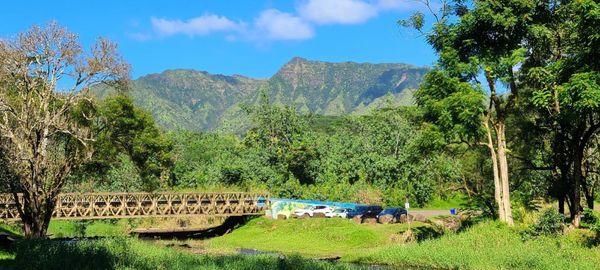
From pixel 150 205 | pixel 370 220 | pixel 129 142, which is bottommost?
pixel 370 220

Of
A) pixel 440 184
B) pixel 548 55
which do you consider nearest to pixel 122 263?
pixel 548 55

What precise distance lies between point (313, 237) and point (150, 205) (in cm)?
1566

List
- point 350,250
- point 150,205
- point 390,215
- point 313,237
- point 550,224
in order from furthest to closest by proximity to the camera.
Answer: point 150,205 → point 390,215 → point 313,237 → point 350,250 → point 550,224

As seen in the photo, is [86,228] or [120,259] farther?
[86,228]

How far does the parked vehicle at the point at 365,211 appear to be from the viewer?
4228cm

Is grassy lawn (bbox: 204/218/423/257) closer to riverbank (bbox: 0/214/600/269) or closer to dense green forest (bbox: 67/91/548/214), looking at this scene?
riverbank (bbox: 0/214/600/269)

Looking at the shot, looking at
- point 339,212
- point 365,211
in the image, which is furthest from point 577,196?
point 339,212

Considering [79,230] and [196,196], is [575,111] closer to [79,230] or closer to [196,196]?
[196,196]

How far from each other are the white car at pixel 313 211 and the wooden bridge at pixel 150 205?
316cm

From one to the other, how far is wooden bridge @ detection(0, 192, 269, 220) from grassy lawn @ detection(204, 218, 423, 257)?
3131 mm

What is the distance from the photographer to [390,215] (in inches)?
1612

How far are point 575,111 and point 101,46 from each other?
25.1 metres

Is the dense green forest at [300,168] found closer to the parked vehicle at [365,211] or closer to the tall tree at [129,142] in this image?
the tall tree at [129,142]

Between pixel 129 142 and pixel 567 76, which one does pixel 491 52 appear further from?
pixel 129 142
